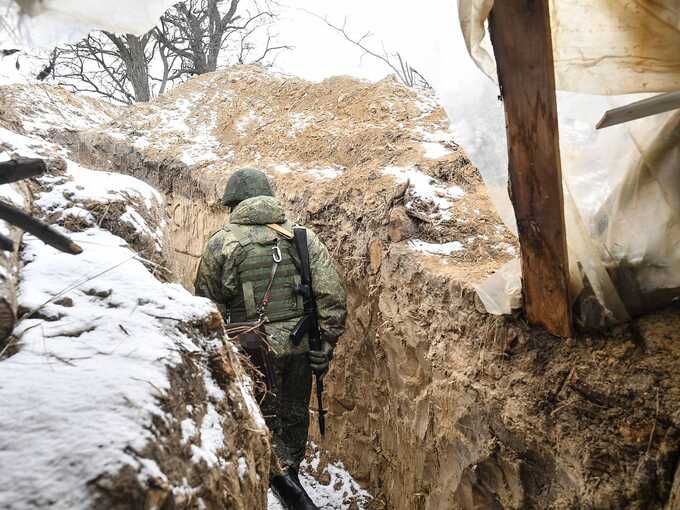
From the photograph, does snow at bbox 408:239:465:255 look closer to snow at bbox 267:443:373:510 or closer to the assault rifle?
the assault rifle

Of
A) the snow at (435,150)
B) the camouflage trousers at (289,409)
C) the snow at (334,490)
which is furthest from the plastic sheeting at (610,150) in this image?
the snow at (334,490)

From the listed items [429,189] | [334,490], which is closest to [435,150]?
[429,189]

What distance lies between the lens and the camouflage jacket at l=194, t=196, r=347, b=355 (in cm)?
412

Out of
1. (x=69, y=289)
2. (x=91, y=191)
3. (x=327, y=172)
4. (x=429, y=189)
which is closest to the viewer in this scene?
(x=69, y=289)

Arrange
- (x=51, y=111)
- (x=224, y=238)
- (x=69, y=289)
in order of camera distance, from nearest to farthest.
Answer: (x=69, y=289), (x=224, y=238), (x=51, y=111)

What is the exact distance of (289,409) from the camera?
14.0 feet

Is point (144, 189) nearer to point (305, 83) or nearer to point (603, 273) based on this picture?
point (603, 273)

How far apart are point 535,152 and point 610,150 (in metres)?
0.40

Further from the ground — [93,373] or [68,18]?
[68,18]

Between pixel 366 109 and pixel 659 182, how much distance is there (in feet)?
17.0

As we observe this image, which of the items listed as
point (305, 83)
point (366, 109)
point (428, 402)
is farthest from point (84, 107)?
point (428, 402)

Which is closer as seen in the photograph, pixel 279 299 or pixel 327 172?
pixel 279 299

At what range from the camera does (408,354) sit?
13.4ft

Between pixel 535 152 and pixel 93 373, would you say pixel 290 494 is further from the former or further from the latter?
pixel 535 152
